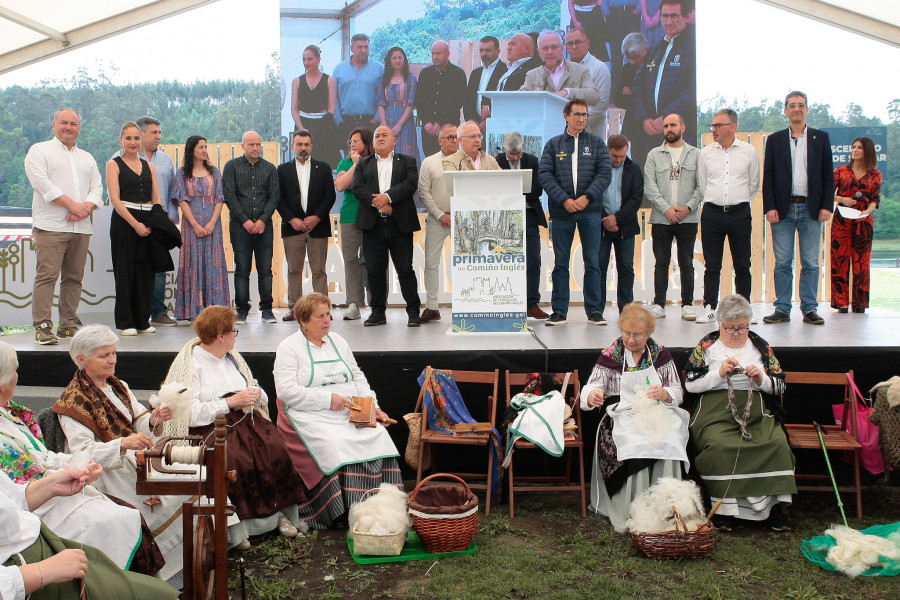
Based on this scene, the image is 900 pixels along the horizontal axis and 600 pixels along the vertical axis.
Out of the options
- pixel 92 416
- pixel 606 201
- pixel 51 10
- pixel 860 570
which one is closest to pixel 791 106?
pixel 606 201

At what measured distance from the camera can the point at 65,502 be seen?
3066 mm

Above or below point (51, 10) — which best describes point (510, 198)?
below

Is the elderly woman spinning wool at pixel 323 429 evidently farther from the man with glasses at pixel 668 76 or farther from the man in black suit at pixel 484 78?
the man with glasses at pixel 668 76

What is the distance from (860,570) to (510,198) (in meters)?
3.50

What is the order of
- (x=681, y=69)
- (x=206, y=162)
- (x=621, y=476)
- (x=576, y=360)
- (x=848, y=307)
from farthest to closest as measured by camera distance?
(x=681, y=69) → (x=848, y=307) → (x=206, y=162) → (x=576, y=360) → (x=621, y=476)

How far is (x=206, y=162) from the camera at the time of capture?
7.09m

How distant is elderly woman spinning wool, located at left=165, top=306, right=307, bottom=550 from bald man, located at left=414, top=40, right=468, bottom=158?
6.86m

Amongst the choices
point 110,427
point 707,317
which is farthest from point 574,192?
point 110,427

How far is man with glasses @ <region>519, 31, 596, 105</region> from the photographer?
10602mm

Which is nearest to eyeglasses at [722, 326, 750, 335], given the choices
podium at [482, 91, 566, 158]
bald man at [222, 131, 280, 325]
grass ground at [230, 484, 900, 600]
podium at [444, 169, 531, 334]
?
grass ground at [230, 484, 900, 600]

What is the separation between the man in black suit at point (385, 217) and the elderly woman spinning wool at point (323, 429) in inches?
87.4

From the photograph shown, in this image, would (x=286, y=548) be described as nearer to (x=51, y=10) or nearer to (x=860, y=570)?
(x=860, y=570)

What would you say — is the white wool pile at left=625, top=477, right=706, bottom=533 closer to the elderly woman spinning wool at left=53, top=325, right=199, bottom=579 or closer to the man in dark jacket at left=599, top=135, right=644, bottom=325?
the elderly woman spinning wool at left=53, top=325, right=199, bottom=579

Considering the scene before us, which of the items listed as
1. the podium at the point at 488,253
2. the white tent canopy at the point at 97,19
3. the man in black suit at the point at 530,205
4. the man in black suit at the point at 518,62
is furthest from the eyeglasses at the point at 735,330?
the man in black suit at the point at 518,62
